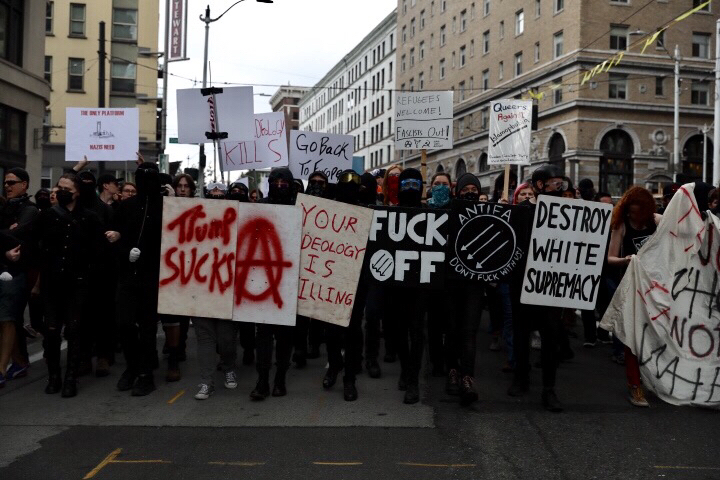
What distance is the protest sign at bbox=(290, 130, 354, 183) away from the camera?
12062mm

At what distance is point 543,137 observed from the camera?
144 ft

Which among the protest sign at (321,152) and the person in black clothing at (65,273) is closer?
the person in black clothing at (65,273)

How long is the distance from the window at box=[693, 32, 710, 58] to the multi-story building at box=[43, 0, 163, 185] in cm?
2950

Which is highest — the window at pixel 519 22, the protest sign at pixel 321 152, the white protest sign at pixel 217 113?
the window at pixel 519 22

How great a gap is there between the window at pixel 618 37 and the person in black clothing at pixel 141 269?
39010 millimetres

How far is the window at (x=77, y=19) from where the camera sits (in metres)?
38.4

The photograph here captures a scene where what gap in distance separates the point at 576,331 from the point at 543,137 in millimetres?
35049

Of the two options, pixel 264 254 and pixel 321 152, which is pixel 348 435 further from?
pixel 321 152

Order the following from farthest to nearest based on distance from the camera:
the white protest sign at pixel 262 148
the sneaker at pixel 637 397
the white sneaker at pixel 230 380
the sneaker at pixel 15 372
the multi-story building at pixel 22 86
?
the multi-story building at pixel 22 86 → the white protest sign at pixel 262 148 → the sneaker at pixel 15 372 → the white sneaker at pixel 230 380 → the sneaker at pixel 637 397

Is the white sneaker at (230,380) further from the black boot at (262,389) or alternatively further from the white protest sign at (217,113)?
the white protest sign at (217,113)

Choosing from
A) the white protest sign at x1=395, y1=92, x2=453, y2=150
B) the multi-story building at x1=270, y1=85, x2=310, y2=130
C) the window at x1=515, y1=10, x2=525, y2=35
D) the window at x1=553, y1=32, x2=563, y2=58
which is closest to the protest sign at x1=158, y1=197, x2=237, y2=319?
the white protest sign at x1=395, y1=92, x2=453, y2=150

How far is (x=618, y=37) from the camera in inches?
1633

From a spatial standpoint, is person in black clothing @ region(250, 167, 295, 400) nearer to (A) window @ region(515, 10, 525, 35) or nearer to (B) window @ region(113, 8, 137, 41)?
(B) window @ region(113, 8, 137, 41)

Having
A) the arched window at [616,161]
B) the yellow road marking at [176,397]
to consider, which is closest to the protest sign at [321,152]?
the yellow road marking at [176,397]
